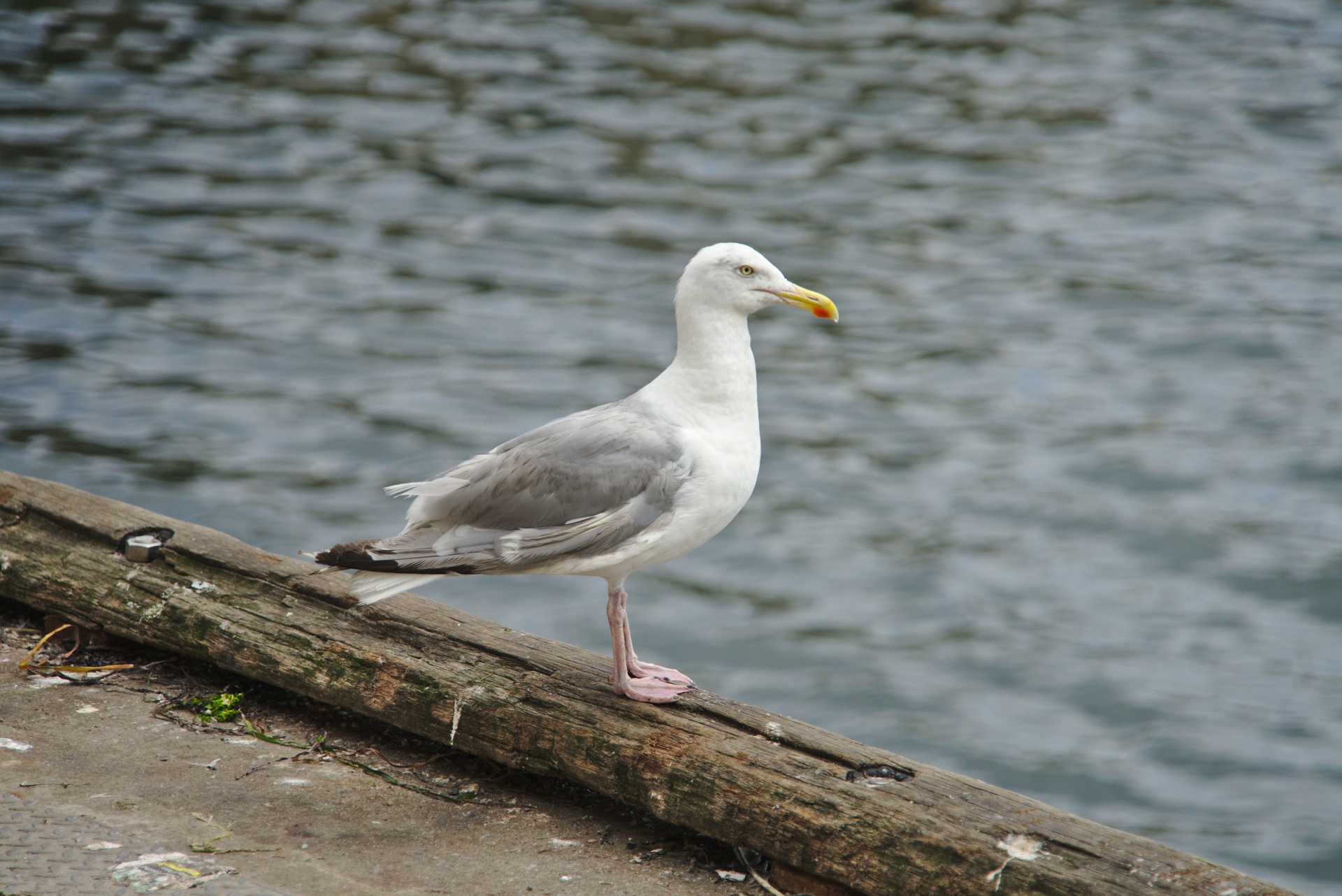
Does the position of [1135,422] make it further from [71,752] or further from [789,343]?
[71,752]

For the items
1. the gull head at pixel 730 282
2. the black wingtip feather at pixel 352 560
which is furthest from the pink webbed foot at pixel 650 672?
the gull head at pixel 730 282

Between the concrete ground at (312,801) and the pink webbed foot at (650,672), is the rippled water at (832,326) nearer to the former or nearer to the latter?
the pink webbed foot at (650,672)

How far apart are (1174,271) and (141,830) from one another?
10.7 m

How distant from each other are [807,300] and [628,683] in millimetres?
1319

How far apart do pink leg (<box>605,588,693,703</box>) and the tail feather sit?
1.85ft

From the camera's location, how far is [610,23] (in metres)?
17.0

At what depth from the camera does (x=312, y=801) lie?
3.50m

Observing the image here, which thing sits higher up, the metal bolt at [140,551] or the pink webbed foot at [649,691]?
the metal bolt at [140,551]

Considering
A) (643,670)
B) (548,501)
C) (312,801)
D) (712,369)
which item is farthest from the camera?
(643,670)

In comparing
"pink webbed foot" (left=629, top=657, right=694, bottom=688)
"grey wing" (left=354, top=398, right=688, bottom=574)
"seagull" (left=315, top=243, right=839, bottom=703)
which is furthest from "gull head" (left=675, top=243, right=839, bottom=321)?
"pink webbed foot" (left=629, top=657, right=694, bottom=688)

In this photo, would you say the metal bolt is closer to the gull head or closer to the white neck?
the white neck

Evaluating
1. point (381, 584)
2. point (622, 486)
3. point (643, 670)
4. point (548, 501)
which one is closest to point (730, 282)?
point (622, 486)

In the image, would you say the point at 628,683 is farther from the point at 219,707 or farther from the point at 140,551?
the point at 140,551

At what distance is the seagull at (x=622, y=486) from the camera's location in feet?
12.1
